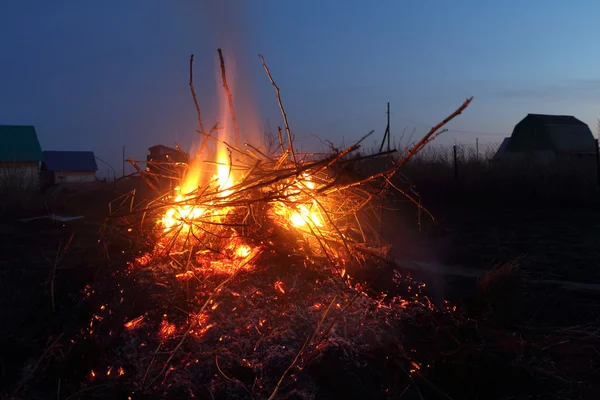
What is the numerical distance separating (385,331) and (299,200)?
1060mm

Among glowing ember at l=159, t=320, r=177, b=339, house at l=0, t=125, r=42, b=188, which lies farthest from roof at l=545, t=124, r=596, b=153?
house at l=0, t=125, r=42, b=188

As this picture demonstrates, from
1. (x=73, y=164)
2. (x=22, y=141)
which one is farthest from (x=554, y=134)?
(x=73, y=164)

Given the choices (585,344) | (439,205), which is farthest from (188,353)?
(439,205)

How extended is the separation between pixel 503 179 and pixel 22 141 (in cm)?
2894

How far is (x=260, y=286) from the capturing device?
3.53 m

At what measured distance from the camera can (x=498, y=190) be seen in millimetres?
14594

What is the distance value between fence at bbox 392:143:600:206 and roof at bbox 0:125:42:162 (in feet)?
81.5

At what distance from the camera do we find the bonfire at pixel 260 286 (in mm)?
2875

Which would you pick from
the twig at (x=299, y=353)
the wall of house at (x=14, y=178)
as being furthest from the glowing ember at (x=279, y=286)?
the wall of house at (x=14, y=178)

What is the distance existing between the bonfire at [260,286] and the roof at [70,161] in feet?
140

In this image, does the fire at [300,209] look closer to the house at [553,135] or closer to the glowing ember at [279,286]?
the glowing ember at [279,286]

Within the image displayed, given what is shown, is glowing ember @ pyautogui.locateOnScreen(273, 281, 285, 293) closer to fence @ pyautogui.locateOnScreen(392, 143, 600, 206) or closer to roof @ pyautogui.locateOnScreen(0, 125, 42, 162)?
fence @ pyautogui.locateOnScreen(392, 143, 600, 206)

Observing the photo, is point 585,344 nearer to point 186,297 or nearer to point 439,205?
point 186,297

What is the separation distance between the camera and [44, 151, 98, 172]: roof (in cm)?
4306
